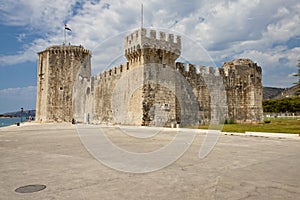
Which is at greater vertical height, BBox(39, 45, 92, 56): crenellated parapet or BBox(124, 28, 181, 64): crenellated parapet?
BBox(39, 45, 92, 56): crenellated parapet

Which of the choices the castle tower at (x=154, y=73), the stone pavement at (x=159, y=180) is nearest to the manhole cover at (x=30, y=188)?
the stone pavement at (x=159, y=180)

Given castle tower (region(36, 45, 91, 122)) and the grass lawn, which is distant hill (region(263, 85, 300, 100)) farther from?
the grass lawn

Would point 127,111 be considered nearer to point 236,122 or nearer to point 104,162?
point 236,122

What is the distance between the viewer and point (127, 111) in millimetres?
18000

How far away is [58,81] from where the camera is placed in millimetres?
29250

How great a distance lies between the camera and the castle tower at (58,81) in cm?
2878

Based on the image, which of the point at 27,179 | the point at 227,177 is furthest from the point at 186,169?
the point at 27,179

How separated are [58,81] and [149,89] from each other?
16.5m

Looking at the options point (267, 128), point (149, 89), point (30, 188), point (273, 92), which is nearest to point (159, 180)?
point (30, 188)

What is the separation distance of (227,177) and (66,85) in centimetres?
2774

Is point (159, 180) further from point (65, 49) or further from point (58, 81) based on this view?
point (65, 49)

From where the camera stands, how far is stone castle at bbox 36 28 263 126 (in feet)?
54.6

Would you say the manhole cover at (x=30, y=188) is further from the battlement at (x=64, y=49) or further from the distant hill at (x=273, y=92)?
the distant hill at (x=273, y=92)

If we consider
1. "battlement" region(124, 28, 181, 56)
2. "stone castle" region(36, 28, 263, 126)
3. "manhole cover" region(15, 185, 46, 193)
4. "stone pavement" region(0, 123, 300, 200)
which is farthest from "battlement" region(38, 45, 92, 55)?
"manhole cover" region(15, 185, 46, 193)
